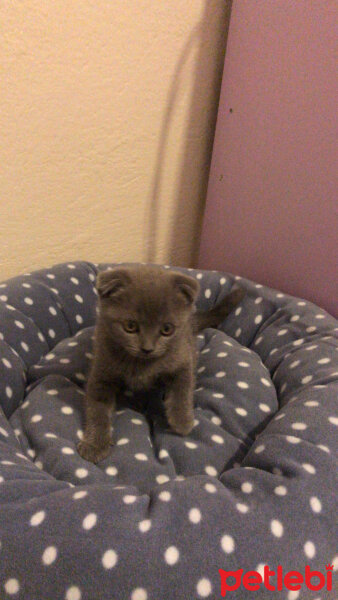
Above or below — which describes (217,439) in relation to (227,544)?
below

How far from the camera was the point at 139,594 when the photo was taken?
0.62m

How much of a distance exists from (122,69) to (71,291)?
77 cm

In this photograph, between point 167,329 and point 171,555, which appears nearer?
point 171,555

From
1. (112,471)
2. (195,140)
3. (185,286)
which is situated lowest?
(112,471)

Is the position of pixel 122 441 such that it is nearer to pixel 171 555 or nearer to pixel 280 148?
pixel 171 555

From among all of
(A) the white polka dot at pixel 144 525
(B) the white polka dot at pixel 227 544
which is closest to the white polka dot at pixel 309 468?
(B) the white polka dot at pixel 227 544

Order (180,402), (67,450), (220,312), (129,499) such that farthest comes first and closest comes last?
(220,312) → (180,402) → (67,450) → (129,499)

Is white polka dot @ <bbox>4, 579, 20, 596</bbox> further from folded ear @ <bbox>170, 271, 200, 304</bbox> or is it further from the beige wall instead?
the beige wall

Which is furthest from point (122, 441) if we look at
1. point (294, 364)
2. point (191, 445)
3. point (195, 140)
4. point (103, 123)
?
point (195, 140)

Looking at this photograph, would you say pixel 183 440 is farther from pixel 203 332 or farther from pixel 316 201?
pixel 316 201

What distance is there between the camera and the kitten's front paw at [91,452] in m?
0.97

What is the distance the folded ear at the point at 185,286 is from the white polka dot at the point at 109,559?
1.87ft

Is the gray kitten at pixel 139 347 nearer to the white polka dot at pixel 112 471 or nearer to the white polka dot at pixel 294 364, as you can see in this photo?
the white polka dot at pixel 112 471

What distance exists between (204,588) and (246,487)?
0.68 ft
